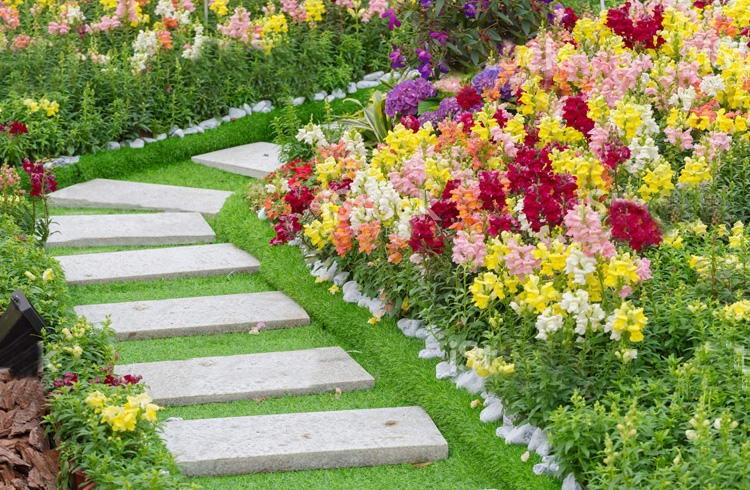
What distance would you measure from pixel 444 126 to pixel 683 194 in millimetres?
1363

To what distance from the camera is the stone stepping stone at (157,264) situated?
269 inches

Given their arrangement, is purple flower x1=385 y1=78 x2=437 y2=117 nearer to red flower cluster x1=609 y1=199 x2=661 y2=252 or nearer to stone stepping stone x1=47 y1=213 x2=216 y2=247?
stone stepping stone x1=47 y1=213 x2=216 y2=247

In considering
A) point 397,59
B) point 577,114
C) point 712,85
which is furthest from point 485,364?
point 397,59

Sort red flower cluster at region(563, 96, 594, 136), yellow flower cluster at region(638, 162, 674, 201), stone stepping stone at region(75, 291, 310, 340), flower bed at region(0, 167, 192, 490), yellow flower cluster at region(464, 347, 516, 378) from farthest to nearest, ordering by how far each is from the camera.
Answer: stone stepping stone at region(75, 291, 310, 340)
red flower cluster at region(563, 96, 594, 136)
yellow flower cluster at region(638, 162, 674, 201)
yellow flower cluster at region(464, 347, 516, 378)
flower bed at region(0, 167, 192, 490)

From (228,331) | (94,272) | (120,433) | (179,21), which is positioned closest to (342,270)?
(228,331)

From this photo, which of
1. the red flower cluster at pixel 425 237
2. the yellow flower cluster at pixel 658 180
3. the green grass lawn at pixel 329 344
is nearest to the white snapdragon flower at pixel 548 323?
the green grass lawn at pixel 329 344

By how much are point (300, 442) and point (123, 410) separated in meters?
0.93

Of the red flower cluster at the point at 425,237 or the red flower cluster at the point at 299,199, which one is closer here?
the red flower cluster at the point at 425,237

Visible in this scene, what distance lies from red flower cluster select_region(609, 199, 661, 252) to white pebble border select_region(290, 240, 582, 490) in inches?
32.3

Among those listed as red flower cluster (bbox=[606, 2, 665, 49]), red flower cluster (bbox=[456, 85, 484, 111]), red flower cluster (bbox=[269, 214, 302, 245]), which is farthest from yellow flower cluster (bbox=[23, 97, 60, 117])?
red flower cluster (bbox=[606, 2, 665, 49])

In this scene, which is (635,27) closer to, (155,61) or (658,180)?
(658,180)

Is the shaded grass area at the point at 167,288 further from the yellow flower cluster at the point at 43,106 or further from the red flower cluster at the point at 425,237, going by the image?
the yellow flower cluster at the point at 43,106

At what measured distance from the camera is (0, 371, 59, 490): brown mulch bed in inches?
168

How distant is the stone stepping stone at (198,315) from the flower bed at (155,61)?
7.06 feet
